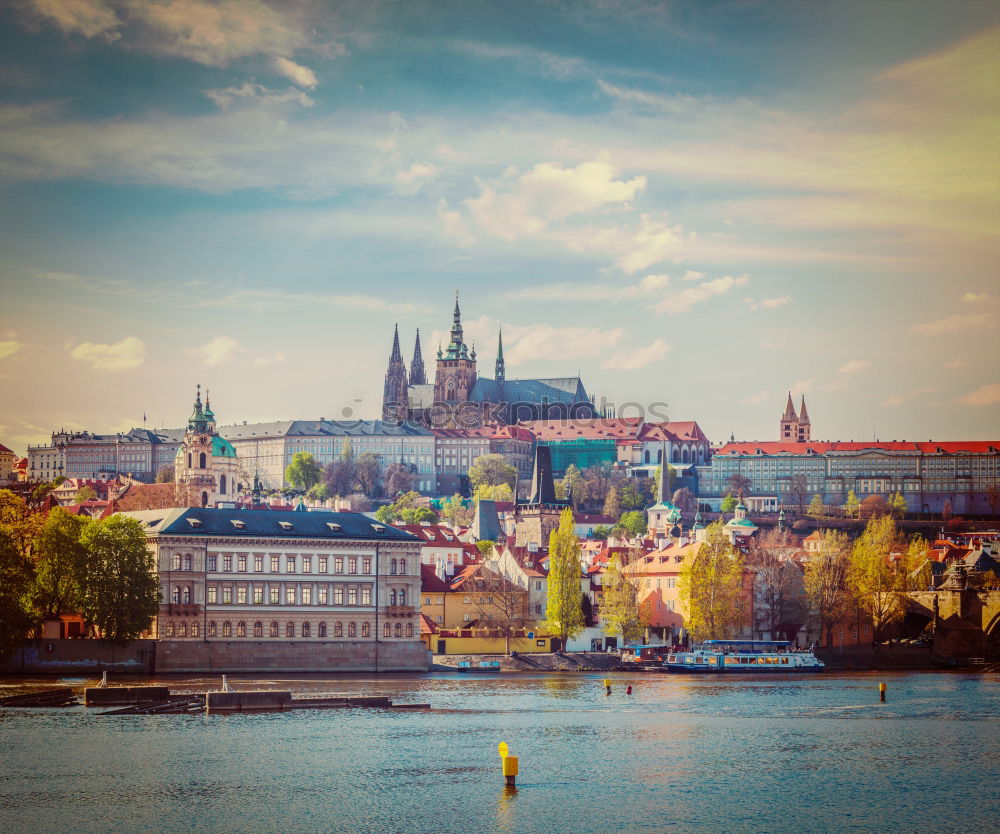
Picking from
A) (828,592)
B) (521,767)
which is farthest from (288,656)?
(521,767)

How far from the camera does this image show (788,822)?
141ft

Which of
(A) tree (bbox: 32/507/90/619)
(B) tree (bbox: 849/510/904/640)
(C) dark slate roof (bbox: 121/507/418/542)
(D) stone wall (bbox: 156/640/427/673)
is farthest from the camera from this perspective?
(B) tree (bbox: 849/510/904/640)

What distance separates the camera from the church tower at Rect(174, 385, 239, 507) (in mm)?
154250

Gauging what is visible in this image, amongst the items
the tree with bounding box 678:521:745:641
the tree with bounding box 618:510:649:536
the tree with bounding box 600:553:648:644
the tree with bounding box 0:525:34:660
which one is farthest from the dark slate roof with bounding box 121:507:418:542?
the tree with bounding box 618:510:649:536

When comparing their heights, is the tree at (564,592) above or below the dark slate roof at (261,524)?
below

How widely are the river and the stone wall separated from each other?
8.59 m

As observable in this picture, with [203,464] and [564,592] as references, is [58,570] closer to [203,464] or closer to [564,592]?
[564,592]

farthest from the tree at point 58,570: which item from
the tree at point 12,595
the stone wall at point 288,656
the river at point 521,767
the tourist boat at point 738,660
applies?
the tourist boat at point 738,660

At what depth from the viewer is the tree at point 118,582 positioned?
258 feet

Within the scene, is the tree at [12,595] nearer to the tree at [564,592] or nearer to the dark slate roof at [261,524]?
the dark slate roof at [261,524]

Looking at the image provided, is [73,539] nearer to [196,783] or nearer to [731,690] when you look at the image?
[731,690]

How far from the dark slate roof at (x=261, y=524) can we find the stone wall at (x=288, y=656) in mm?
5279

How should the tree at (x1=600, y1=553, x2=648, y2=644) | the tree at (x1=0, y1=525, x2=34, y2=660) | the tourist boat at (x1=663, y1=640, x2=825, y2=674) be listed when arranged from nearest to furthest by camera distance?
the tree at (x1=0, y1=525, x2=34, y2=660) < the tourist boat at (x1=663, y1=640, x2=825, y2=674) < the tree at (x1=600, y1=553, x2=648, y2=644)

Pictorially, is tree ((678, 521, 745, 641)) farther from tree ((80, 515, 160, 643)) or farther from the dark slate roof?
tree ((80, 515, 160, 643))
